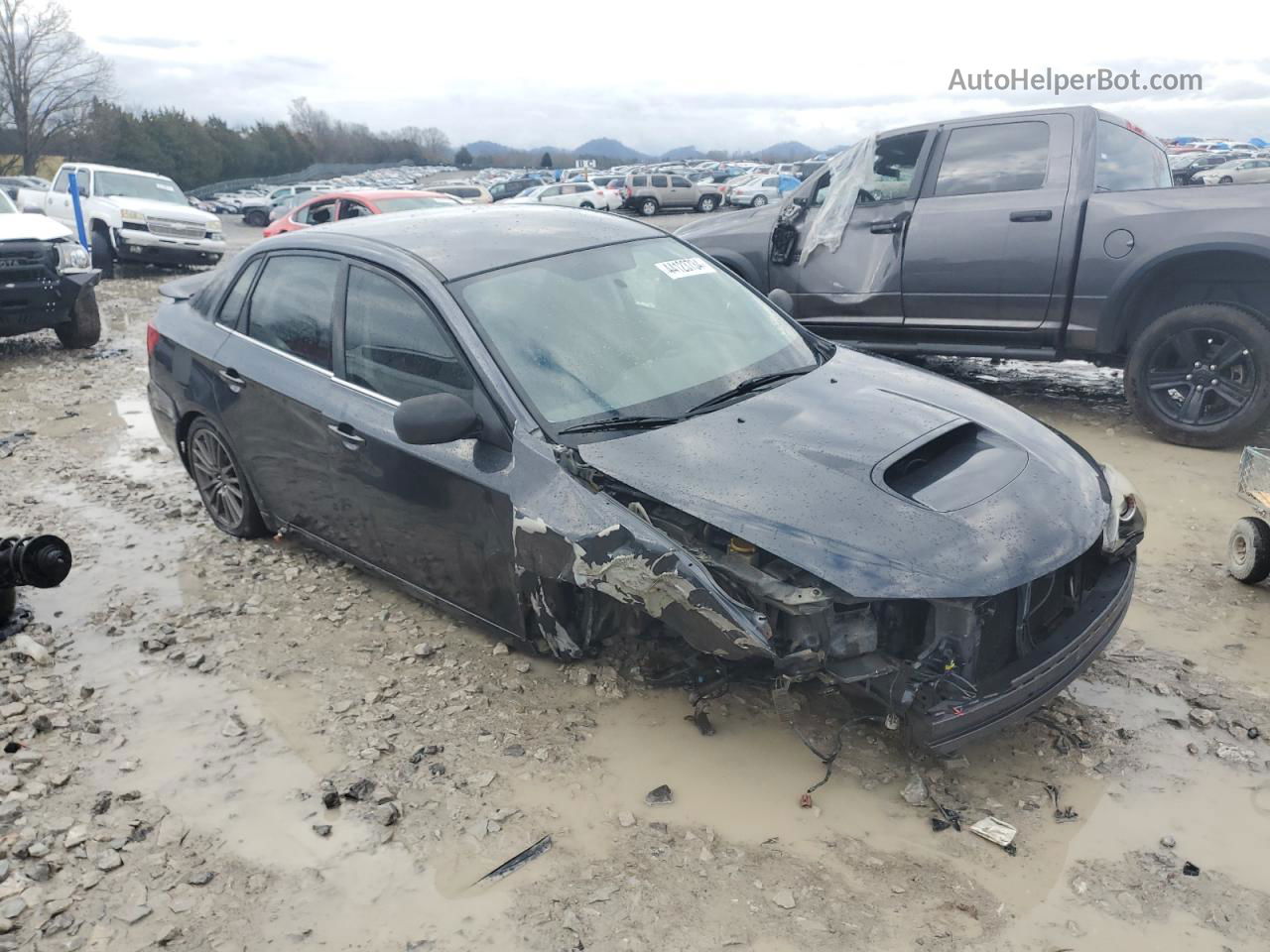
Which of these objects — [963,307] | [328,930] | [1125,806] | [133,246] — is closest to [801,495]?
[1125,806]

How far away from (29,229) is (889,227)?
7823 mm

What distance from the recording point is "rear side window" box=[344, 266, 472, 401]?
362cm

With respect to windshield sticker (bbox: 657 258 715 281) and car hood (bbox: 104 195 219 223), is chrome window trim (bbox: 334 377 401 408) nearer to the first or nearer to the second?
windshield sticker (bbox: 657 258 715 281)

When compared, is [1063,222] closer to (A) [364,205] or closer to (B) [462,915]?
(B) [462,915]

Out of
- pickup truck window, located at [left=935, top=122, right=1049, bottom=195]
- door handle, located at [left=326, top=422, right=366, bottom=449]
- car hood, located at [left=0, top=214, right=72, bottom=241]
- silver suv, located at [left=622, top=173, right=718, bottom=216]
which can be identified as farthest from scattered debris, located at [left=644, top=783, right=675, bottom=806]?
silver suv, located at [left=622, top=173, right=718, bottom=216]

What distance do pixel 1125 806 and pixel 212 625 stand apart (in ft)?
11.7

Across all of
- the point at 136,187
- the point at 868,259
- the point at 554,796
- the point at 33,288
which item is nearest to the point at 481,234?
the point at 554,796

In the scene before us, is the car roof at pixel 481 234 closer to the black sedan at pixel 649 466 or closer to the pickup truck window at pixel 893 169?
the black sedan at pixel 649 466

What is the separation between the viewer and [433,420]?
3.26 m

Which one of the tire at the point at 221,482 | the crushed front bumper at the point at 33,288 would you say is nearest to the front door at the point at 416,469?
the tire at the point at 221,482

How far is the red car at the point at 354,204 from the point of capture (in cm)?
1323

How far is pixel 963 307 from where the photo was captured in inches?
262

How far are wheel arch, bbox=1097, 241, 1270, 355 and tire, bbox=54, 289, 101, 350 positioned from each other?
9133mm

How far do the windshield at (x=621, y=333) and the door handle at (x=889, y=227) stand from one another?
2.92 metres
